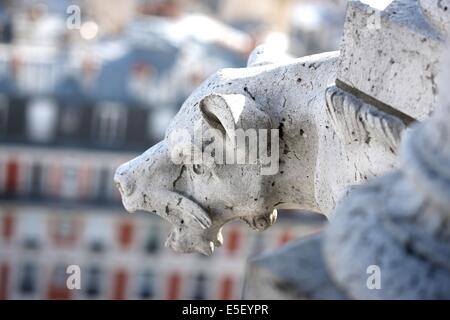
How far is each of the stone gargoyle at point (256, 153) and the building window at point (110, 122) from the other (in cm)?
1890

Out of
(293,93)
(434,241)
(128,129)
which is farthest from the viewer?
(128,129)

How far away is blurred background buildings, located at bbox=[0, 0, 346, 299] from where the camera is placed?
21.2 meters

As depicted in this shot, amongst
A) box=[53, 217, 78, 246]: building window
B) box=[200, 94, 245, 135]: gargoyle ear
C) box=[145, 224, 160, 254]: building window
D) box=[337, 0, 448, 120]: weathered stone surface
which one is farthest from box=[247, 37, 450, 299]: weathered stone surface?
box=[53, 217, 78, 246]: building window

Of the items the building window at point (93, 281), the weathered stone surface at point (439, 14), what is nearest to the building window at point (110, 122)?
the building window at point (93, 281)

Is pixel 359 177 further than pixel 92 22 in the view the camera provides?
No

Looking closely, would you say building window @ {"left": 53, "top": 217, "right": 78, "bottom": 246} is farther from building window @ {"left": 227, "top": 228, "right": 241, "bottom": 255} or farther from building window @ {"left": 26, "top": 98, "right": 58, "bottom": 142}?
building window @ {"left": 227, "top": 228, "right": 241, "bottom": 255}

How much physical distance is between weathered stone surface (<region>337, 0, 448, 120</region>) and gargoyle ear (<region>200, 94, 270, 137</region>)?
0.49 feet

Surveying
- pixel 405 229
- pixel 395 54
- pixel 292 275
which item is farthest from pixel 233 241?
pixel 405 229

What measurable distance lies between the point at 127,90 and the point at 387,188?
20.1 metres

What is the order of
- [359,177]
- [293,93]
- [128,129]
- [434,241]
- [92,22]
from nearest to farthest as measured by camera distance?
[434,241] < [359,177] < [293,93] < [128,129] < [92,22]

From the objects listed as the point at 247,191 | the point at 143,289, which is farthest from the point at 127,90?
the point at 247,191

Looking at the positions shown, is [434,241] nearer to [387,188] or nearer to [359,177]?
[387,188]

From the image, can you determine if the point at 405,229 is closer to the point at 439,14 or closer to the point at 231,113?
the point at 439,14

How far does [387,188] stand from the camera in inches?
53.4
